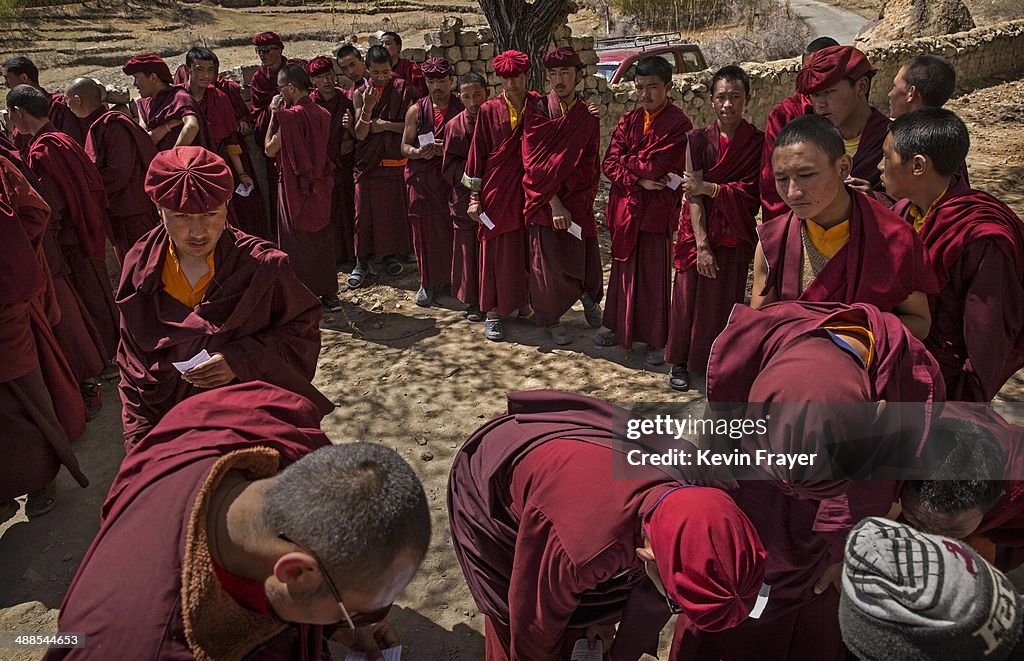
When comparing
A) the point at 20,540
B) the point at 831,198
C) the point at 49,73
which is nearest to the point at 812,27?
the point at 49,73

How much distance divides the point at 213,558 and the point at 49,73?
14.1m

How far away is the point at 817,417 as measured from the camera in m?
1.85

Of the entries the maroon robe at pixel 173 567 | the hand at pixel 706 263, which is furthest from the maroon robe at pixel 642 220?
the maroon robe at pixel 173 567

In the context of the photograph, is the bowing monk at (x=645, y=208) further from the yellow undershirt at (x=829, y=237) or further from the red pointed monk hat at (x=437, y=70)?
the yellow undershirt at (x=829, y=237)

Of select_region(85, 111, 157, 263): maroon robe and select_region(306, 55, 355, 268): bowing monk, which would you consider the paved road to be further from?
select_region(85, 111, 157, 263): maroon robe

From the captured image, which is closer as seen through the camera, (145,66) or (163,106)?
(145,66)

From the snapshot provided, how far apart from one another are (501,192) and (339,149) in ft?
6.86

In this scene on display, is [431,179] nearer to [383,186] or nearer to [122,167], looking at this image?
[383,186]

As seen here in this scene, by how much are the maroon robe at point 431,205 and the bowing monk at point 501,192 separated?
1.84ft

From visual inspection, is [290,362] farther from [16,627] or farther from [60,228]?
[60,228]

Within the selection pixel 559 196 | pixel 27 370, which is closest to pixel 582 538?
pixel 27 370

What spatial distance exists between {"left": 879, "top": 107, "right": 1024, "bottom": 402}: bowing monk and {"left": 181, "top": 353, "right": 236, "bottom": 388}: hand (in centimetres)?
268

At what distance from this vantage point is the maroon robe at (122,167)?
17.4ft

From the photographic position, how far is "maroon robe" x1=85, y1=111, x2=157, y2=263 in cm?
530
